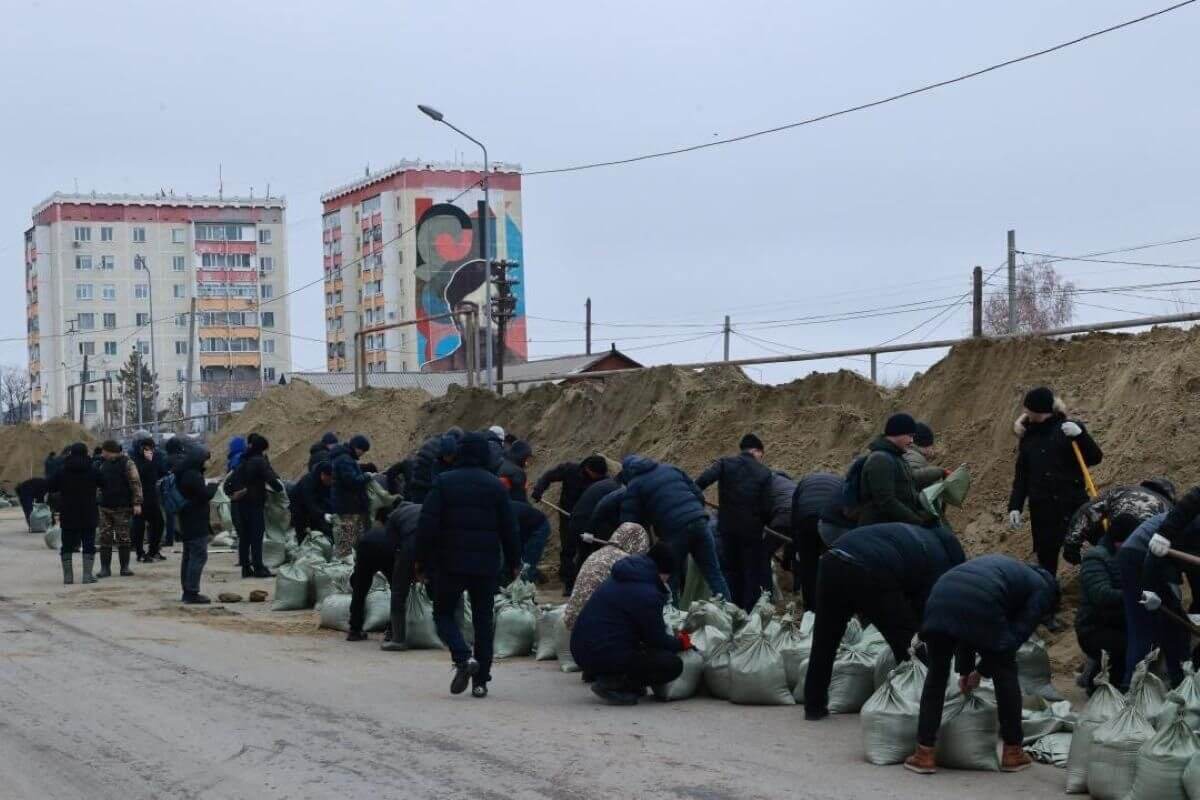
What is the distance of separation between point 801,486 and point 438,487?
11.5 feet

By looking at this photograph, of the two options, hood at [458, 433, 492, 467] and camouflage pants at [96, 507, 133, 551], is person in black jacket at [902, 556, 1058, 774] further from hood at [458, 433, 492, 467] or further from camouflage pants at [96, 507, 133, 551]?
camouflage pants at [96, 507, 133, 551]

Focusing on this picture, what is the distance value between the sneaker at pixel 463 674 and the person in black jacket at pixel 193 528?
717cm

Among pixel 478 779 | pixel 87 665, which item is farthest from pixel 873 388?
pixel 478 779

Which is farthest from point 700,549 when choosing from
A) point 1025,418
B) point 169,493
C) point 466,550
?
point 169,493

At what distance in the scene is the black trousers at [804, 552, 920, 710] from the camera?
915 cm

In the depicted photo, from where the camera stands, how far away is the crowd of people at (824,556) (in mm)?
8281

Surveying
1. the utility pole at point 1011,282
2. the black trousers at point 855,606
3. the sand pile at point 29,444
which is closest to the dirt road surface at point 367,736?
the black trousers at point 855,606

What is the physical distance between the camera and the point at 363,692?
11.0 metres

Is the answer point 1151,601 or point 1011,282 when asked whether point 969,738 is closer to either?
point 1151,601

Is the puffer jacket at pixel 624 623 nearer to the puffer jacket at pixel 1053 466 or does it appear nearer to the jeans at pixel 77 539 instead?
the puffer jacket at pixel 1053 466

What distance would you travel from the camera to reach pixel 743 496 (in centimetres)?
1431

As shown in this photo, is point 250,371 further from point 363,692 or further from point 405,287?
point 363,692

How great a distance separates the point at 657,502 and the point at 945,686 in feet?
17.0

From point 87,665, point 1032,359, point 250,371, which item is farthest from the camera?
point 250,371
